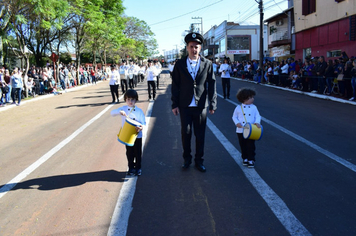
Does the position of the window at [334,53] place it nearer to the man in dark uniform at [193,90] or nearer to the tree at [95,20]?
the tree at [95,20]

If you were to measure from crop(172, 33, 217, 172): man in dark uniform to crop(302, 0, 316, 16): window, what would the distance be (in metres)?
24.4

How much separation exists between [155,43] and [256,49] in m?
20.7

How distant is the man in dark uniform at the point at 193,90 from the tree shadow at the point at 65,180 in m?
1.27

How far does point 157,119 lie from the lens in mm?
9961

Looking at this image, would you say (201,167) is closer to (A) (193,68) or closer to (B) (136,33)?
(A) (193,68)

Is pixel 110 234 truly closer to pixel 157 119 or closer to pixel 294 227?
pixel 294 227

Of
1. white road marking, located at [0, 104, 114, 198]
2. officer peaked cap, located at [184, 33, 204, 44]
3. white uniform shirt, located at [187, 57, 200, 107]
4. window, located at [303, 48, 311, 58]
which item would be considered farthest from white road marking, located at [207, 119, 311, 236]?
window, located at [303, 48, 311, 58]

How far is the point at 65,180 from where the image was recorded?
195 inches

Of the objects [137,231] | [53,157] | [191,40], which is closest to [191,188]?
[137,231]

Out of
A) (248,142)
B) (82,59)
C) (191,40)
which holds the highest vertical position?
(82,59)

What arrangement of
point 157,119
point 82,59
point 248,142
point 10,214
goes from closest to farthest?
1. point 10,214
2. point 248,142
3. point 157,119
4. point 82,59

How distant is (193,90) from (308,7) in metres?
25.6

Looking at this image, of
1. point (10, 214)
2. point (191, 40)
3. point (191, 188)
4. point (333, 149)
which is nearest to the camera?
point (10, 214)

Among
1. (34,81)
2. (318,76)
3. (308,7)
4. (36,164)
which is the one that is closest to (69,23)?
(34,81)
